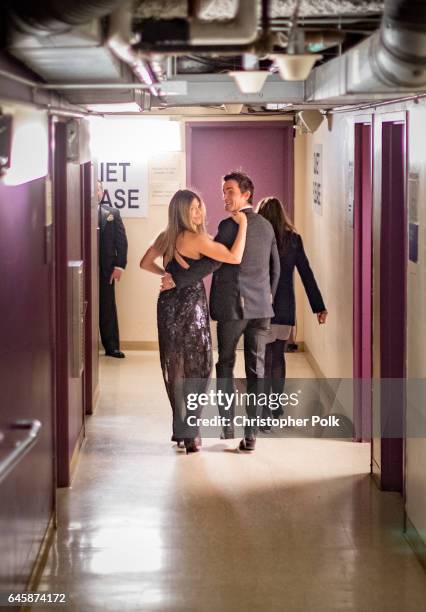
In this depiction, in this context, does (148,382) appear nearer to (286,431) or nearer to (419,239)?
(286,431)

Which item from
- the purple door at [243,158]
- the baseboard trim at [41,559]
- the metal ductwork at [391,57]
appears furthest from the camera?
the purple door at [243,158]

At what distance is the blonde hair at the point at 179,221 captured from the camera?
664cm

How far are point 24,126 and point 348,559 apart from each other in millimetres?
2453

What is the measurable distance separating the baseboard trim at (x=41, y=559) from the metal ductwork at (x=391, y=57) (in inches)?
94.9

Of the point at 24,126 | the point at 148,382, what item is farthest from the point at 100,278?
the point at 24,126

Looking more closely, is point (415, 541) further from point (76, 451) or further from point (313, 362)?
point (313, 362)

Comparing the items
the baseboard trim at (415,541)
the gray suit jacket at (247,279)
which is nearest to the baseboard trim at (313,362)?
the gray suit jacket at (247,279)

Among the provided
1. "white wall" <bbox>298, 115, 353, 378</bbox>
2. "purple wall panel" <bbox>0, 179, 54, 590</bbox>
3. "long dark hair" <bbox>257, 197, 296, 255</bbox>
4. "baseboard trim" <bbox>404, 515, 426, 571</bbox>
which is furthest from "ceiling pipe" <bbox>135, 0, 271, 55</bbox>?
"white wall" <bbox>298, 115, 353, 378</bbox>

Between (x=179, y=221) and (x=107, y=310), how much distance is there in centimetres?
371

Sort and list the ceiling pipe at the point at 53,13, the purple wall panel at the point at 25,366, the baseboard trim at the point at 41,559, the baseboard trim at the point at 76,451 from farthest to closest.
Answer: the baseboard trim at the point at 76,451 < the baseboard trim at the point at 41,559 < the purple wall panel at the point at 25,366 < the ceiling pipe at the point at 53,13

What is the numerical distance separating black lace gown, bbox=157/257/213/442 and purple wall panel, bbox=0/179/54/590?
4.16 feet

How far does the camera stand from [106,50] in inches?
154

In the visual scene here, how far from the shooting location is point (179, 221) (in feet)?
22.0

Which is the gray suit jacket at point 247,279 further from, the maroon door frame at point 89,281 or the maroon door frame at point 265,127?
→ the maroon door frame at point 265,127
